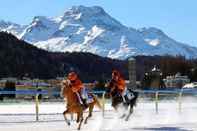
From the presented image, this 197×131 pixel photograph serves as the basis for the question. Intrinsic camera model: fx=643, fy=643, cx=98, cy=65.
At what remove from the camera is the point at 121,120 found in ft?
83.6

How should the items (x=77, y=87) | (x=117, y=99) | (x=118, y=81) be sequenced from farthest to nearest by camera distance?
(x=117, y=99) → (x=118, y=81) → (x=77, y=87)

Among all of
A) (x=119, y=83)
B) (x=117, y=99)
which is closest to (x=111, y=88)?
(x=119, y=83)

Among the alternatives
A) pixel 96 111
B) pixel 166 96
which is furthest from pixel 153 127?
pixel 166 96

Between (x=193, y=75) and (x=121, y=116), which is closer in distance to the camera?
(x=121, y=116)

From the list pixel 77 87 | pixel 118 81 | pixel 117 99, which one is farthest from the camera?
pixel 117 99

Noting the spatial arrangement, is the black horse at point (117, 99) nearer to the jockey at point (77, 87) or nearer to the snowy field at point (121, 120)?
the snowy field at point (121, 120)

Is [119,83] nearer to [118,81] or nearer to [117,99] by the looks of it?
[118,81]

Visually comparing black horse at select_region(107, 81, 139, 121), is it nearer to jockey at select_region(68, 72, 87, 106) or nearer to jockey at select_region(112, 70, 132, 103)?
jockey at select_region(112, 70, 132, 103)

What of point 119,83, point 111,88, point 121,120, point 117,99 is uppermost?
point 119,83

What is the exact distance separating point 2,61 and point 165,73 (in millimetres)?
48378

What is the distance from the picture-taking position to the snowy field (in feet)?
70.6

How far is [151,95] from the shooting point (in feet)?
123

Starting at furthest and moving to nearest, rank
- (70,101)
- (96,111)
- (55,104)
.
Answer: (55,104)
(96,111)
(70,101)

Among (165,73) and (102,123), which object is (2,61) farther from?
(102,123)
